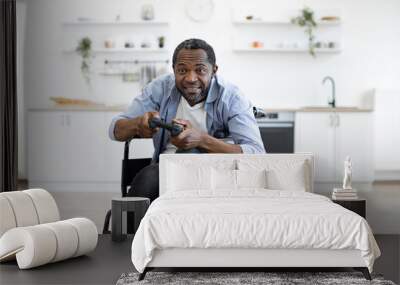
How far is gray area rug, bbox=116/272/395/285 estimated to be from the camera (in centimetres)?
377

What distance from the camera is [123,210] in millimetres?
4969

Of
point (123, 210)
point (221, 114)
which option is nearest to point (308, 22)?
point (221, 114)

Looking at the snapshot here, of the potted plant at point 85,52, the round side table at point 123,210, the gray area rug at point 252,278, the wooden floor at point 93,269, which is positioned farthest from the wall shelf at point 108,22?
the gray area rug at point 252,278

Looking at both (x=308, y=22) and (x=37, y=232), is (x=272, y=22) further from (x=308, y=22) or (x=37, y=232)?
(x=37, y=232)

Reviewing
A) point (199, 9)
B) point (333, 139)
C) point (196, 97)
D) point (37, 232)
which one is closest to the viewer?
point (37, 232)

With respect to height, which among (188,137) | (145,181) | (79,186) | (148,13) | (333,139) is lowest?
(79,186)

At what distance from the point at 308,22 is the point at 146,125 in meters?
4.65

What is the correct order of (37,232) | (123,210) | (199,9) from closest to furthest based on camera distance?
(37,232) → (123,210) → (199,9)

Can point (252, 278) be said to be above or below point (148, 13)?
below

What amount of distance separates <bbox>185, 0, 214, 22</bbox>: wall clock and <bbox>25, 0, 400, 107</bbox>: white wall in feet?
0.21

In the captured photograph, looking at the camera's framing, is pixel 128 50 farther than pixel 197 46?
Yes

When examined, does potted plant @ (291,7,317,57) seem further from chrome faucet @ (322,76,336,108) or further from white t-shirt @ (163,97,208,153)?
white t-shirt @ (163,97,208,153)

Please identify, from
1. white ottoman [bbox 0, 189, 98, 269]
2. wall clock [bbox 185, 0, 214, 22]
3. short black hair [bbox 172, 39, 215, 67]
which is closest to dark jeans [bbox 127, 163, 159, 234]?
white ottoman [bbox 0, 189, 98, 269]

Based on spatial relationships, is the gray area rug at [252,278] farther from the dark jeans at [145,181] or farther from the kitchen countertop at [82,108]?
the kitchen countertop at [82,108]
